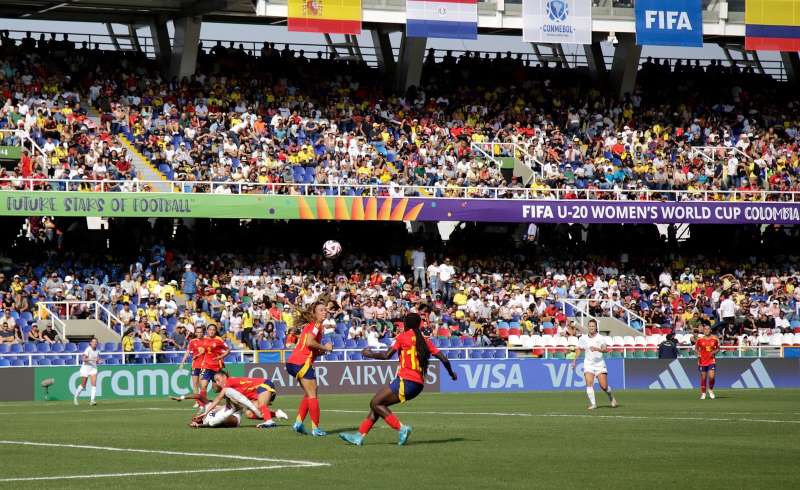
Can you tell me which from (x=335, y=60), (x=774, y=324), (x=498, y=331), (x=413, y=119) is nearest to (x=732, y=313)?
(x=774, y=324)

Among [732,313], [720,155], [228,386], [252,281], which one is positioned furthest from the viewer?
[720,155]

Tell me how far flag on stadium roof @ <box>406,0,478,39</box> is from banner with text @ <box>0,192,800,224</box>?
6357mm

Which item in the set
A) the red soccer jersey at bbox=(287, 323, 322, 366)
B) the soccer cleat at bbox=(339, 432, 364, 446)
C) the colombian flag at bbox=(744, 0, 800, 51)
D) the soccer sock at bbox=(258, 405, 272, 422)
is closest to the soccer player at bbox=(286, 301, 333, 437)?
the red soccer jersey at bbox=(287, 323, 322, 366)

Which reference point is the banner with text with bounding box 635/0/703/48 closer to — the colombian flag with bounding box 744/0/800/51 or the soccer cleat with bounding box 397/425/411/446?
the colombian flag with bounding box 744/0/800/51

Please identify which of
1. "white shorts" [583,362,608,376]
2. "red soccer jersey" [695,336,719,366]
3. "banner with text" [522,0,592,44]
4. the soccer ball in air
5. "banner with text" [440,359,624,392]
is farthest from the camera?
"banner with text" [522,0,592,44]

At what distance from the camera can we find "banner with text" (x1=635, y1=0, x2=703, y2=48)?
5072 cm

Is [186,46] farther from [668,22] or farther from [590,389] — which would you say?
Result: [590,389]

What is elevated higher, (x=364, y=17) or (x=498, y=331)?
(x=364, y=17)

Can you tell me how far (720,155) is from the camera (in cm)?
5253

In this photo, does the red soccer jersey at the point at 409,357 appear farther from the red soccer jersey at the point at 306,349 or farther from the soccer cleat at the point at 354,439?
the red soccer jersey at the point at 306,349

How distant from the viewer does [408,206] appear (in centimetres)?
4547

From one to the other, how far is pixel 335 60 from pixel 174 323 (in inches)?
654

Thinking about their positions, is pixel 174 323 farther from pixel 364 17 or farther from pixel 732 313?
pixel 732 313

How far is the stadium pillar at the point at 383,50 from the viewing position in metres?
53.2
